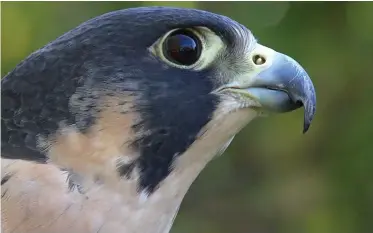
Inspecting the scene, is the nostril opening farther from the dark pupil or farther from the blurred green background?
the blurred green background

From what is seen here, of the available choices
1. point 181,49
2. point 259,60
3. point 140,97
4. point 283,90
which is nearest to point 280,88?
point 283,90

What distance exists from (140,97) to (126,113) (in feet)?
0.23

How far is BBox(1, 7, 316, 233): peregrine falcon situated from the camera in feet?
6.42

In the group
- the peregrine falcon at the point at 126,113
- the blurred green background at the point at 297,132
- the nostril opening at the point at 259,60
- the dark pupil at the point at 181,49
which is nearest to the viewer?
the peregrine falcon at the point at 126,113

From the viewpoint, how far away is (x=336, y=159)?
5180 millimetres

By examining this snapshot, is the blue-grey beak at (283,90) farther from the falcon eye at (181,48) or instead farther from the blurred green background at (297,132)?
the blurred green background at (297,132)

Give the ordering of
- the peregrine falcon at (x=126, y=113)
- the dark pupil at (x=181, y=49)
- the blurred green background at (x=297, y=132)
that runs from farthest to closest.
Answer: the blurred green background at (x=297, y=132)
the dark pupil at (x=181, y=49)
the peregrine falcon at (x=126, y=113)

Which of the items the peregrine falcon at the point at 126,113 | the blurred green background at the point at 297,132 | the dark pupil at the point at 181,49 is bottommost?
the blurred green background at the point at 297,132

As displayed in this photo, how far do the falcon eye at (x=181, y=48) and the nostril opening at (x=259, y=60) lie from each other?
199mm

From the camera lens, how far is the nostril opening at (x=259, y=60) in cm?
222

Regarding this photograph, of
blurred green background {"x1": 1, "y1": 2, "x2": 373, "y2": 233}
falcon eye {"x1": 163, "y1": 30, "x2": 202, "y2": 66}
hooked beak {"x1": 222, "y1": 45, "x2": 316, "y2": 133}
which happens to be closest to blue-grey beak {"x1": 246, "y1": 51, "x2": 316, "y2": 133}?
hooked beak {"x1": 222, "y1": 45, "x2": 316, "y2": 133}

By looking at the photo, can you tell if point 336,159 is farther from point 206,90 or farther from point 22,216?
point 22,216

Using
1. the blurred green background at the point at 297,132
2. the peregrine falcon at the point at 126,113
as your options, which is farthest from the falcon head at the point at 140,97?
the blurred green background at the point at 297,132

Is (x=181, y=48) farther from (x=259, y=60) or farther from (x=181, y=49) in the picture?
(x=259, y=60)
